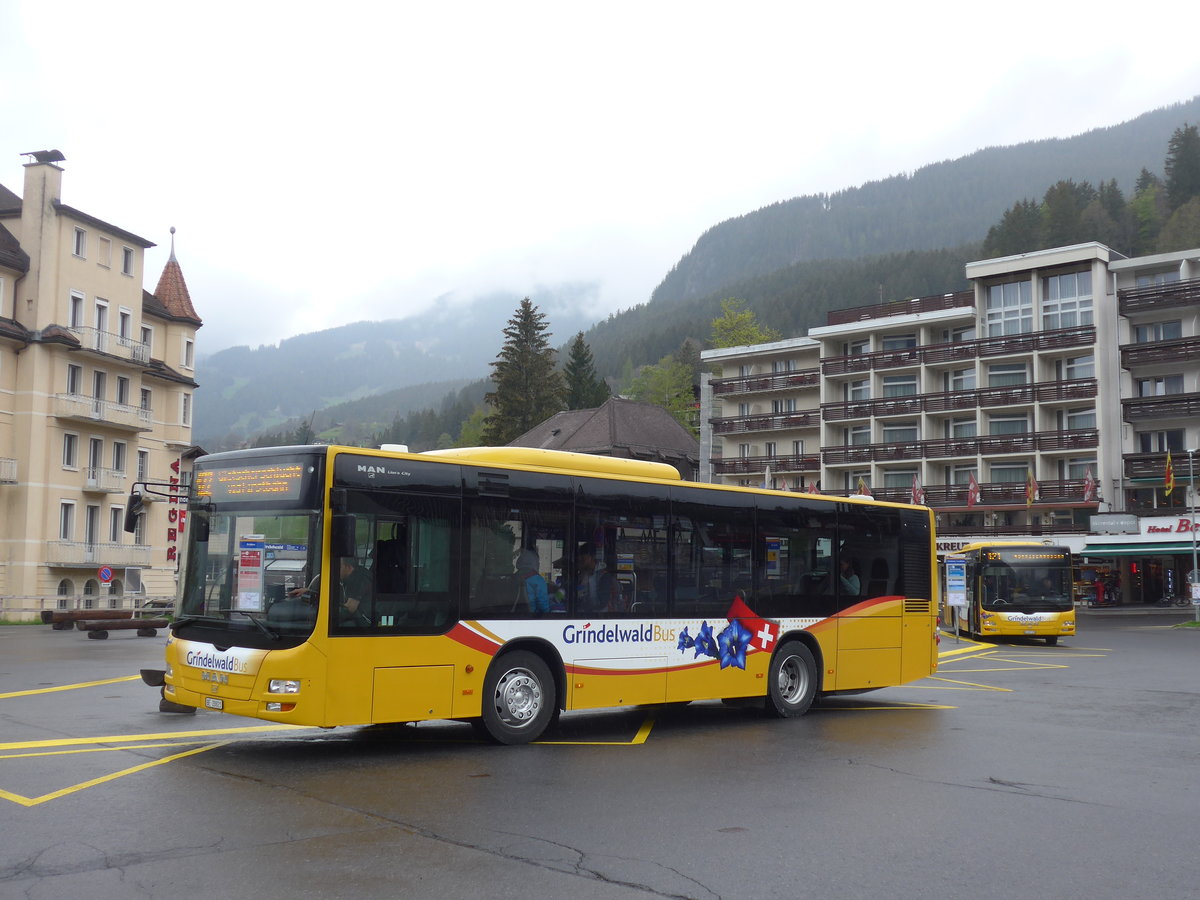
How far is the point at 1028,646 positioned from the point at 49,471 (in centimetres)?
3978

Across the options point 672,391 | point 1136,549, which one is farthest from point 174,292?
point 672,391

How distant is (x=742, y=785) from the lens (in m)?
9.71

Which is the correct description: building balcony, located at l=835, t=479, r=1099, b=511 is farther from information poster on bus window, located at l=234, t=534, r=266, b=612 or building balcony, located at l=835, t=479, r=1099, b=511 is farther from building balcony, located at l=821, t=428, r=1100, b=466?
information poster on bus window, located at l=234, t=534, r=266, b=612

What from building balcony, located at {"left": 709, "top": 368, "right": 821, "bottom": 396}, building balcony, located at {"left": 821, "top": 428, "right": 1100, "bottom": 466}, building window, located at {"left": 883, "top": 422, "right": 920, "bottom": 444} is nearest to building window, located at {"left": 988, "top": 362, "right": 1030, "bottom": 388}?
building balcony, located at {"left": 821, "top": 428, "right": 1100, "bottom": 466}

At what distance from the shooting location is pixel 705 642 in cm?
1381

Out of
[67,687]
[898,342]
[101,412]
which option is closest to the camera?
[67,687]

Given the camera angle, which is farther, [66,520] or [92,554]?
[92,554]

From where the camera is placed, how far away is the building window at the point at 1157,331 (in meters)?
66.2

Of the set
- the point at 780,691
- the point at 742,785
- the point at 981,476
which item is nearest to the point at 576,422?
the point at 981,476

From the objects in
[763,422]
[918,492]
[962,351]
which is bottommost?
[918,492]

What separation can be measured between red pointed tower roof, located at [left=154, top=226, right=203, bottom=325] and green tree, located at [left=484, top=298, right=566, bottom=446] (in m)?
29.0

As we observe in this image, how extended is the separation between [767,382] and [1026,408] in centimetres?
1852

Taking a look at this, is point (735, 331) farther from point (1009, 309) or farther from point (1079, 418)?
point (1079, 418)

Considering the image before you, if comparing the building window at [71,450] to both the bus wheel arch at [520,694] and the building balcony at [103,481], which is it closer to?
the building balcony at [103,481]
